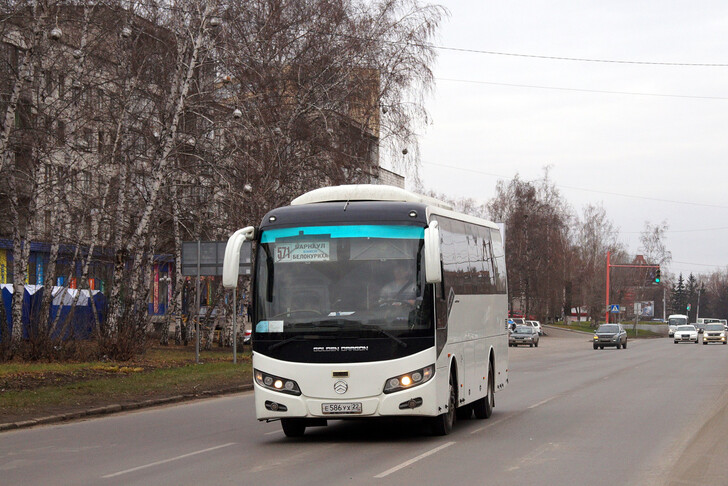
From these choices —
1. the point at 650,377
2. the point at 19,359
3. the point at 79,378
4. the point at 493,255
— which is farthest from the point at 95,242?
the point at 493,255

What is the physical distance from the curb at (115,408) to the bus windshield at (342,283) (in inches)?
190

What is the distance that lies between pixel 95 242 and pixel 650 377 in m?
18.6

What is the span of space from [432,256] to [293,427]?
3.19 m

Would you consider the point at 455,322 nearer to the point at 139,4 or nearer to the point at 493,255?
the point at 493,255

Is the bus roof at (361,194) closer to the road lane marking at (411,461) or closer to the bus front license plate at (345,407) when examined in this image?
the bus front license plate at (345,407)

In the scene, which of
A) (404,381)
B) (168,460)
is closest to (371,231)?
(404,381)

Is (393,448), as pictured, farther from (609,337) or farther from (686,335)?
(686,335)

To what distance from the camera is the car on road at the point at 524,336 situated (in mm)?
66750

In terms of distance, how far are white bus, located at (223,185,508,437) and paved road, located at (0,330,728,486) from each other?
57 centimetres

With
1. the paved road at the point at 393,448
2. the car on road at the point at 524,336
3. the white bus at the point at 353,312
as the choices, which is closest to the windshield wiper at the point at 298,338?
the white bus at the point at 353,312

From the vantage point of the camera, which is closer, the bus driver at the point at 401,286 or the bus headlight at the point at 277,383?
the bus headlight at the point at 277,383

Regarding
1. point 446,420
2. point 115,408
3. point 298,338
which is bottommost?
point 115,408

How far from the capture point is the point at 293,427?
14484 mm

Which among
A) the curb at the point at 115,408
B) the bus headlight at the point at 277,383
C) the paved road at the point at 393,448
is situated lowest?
the curb at the point at 115,408
